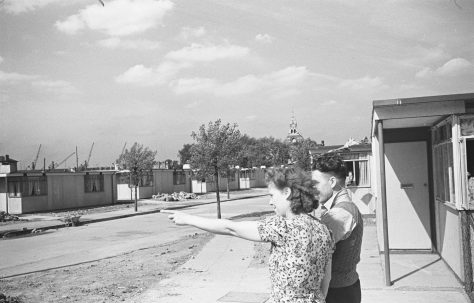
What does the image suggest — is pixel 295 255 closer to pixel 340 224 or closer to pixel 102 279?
pixel 340 224

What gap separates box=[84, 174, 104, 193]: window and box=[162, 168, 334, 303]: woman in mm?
33811

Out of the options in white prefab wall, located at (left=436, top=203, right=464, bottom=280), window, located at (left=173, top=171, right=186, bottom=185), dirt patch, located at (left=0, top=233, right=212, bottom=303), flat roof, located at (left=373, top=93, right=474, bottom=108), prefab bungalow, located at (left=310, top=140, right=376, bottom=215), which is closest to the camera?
flat roof, located at (left=373, top=93, right=474, bottom=108)

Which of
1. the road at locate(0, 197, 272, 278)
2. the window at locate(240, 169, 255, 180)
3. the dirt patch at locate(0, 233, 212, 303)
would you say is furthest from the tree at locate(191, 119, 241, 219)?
the window at locate(240, 169, 255, 180)

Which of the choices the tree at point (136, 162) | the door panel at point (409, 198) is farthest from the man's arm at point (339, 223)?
the tree at point (136, 162)

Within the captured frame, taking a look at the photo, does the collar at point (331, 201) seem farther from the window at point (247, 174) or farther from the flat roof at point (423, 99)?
the window at point (247, 174)

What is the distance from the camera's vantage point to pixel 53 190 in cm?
3092

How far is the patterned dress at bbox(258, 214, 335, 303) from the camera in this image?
243 cm

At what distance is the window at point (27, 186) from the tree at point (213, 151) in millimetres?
13492

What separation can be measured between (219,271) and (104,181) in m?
29.2

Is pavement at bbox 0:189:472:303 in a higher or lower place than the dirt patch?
higher

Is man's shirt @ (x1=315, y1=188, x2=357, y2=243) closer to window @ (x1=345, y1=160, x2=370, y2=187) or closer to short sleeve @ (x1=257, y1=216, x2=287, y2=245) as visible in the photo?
short sleeve @ (x1=257, y1=216, x2=287, y2=245)

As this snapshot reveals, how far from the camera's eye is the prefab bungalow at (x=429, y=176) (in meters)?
6.86

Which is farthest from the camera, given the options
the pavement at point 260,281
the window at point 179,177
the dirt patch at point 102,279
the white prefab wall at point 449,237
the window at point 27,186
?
the window at point 179,177

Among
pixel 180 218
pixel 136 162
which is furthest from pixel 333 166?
pixel 136 162
